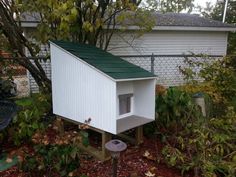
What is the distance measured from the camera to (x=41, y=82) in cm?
488

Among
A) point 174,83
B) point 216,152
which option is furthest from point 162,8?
point 216,152

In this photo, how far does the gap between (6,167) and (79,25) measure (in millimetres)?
2898

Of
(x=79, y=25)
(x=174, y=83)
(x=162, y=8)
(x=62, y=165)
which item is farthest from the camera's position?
(x=162, y=8)

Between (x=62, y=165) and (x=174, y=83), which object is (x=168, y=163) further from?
(x=174, y=83)

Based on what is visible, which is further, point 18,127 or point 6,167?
point 18,127

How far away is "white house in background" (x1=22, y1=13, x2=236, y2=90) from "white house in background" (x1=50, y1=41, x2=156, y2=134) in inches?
200

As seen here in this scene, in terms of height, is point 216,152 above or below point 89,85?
below

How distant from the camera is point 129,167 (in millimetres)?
3135

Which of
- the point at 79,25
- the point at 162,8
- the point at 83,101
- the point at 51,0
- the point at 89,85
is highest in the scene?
the point at 162,8

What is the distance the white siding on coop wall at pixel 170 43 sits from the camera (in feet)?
29.7

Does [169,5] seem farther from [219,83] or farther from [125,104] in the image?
[125,104]

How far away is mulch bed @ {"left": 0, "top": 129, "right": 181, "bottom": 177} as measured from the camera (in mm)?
2965

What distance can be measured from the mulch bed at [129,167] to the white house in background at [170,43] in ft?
18.1

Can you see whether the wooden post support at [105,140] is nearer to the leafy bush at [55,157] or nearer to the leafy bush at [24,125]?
the leafy bush at [55,157]
